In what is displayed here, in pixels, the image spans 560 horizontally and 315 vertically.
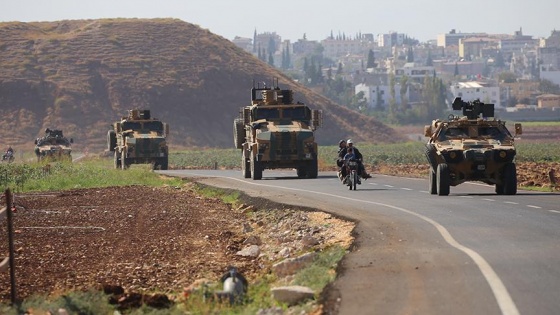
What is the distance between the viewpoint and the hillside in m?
141

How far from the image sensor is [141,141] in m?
62.9

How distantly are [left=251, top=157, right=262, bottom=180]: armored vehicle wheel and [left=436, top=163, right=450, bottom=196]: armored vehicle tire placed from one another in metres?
14.2

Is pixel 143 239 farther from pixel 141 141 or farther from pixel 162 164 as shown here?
pixel 162 164

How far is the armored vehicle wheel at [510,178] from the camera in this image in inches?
1251

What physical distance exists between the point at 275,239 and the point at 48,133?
54712 mm

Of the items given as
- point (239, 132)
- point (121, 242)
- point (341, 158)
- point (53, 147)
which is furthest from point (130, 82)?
point (121, 242)

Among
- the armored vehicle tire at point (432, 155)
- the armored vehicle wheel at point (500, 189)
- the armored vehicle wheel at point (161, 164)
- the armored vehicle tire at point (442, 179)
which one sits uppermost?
the armored vehicle tire at point (432, 155)

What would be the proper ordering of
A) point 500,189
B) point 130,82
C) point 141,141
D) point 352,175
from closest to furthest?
point 500,189
point 352,175
point 141,141
point 130,82

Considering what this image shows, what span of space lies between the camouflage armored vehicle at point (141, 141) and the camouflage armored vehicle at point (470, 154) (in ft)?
102

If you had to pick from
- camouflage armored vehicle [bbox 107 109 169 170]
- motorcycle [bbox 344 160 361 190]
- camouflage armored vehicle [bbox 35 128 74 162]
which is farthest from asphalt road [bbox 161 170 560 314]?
camouflage armored vehicle [bbox 35 128 74 162]

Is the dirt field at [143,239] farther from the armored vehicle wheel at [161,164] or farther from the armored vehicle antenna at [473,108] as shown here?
the armored vehicle wheel at [161,164]

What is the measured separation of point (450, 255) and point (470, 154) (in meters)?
14.4

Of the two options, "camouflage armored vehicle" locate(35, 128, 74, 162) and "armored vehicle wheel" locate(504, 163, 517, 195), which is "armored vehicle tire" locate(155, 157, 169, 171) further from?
"armored vehicle wheel" locate(504, 163, 517, 195)

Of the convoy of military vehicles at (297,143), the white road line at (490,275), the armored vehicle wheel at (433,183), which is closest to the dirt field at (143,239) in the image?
the white road line at (490,275)
